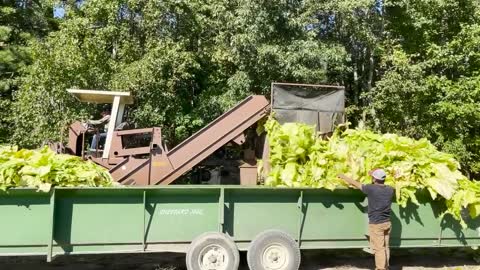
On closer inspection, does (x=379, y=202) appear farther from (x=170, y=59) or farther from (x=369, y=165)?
(x=170, y=59)

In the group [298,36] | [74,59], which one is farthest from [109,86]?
[298,36]

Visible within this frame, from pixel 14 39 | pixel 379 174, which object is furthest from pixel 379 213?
pixel 14 39

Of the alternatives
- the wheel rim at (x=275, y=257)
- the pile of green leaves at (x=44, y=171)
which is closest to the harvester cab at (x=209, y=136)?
the pile of green leaves at (x=44, y=171)

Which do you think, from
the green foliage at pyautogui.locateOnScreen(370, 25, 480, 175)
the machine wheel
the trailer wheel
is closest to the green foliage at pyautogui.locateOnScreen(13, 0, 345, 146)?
the green foliage at pyautogui.locateOnScreen(370, 25, 480, 175)

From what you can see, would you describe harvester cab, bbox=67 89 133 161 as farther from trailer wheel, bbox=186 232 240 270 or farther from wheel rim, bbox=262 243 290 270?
wheel rim, bbox=262 243 290 270

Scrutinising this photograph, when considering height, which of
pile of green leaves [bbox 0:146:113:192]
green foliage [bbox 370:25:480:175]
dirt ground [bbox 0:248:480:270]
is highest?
green foliage [bbox 370:25:480:175]

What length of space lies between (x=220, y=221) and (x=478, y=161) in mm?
11191

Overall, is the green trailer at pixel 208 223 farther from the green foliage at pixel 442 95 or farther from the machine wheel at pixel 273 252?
the green foliage at pixel 442 95

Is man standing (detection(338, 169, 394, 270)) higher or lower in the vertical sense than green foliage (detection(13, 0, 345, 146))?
lower

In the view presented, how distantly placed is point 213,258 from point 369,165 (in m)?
2.55

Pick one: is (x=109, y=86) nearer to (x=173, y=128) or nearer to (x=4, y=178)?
(x=173, y=128)

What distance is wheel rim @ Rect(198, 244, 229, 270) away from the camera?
6.52 meters

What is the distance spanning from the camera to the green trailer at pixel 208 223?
6.16 metres

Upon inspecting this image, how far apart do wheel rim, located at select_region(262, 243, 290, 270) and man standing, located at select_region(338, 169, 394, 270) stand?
121 centimetres
